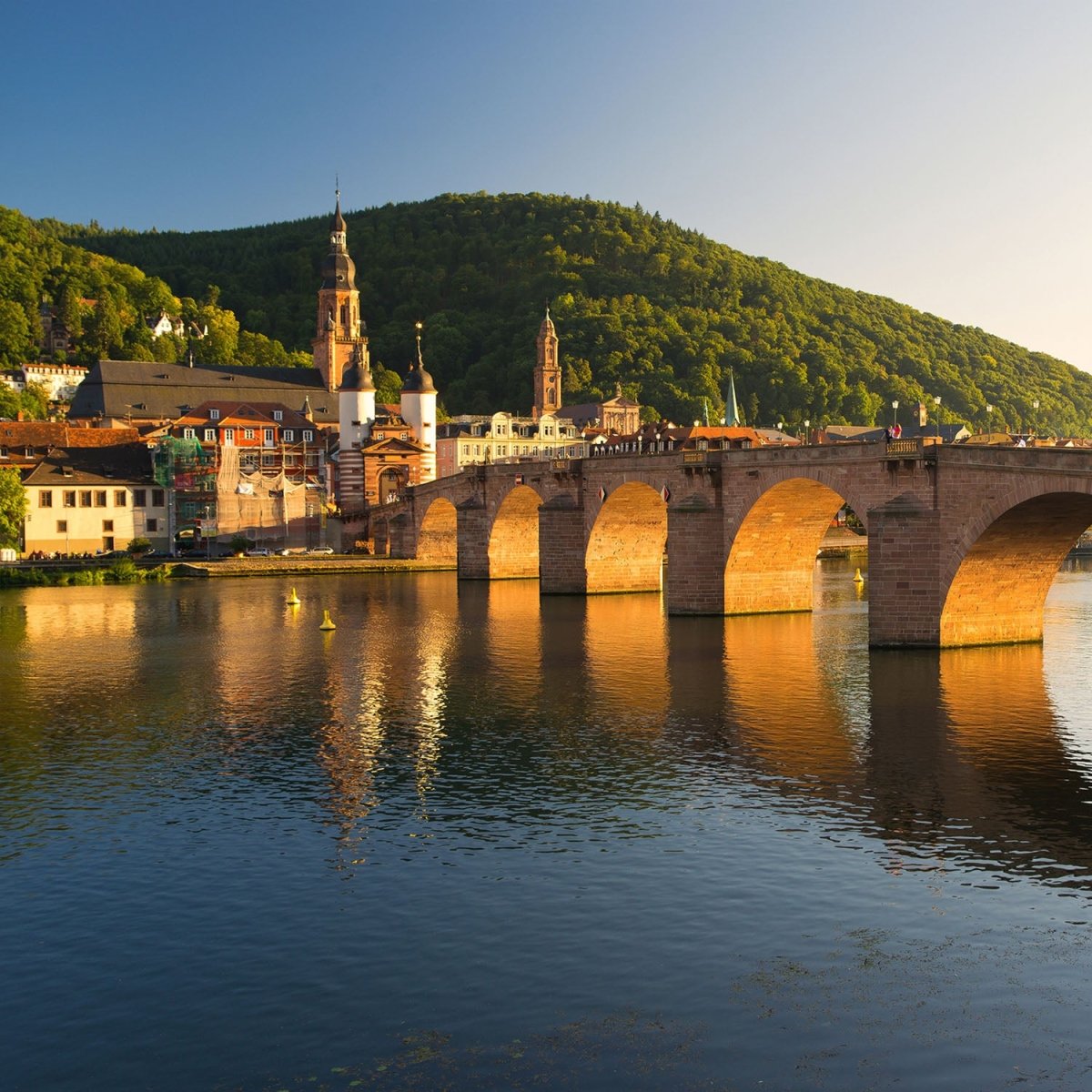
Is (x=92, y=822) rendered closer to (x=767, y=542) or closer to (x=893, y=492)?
(x=893, y=492)

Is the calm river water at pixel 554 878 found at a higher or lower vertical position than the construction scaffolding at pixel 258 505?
lower

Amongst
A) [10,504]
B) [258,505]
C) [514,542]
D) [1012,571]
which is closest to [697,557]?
[1012,571]

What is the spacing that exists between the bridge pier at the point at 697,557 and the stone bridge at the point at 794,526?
0.18 feet

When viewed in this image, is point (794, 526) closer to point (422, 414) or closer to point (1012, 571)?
point (1012, 571)

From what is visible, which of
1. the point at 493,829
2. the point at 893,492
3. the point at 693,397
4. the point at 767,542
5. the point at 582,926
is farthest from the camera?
the point at 693,397

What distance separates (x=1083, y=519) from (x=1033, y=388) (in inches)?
6550

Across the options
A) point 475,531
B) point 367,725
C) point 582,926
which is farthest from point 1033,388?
point 582,926

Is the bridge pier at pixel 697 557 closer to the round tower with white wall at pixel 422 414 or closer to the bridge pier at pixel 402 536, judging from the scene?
the bridge pier at pixel 402 536

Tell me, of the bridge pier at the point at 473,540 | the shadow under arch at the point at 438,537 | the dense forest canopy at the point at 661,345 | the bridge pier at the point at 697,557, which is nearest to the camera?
the bridge pier at the point at 697,557

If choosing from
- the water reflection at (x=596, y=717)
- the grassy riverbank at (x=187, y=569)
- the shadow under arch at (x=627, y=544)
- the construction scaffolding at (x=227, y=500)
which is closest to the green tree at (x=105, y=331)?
the construction scaffolding at (x=227, y=500)

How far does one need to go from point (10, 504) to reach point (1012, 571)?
68.7m

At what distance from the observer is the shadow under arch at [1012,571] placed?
41094mm

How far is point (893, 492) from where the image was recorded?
45.8 meters

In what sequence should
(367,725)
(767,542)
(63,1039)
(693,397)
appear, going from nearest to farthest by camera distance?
(63,1039) → (367,725) → (767,542) → (693,397)
